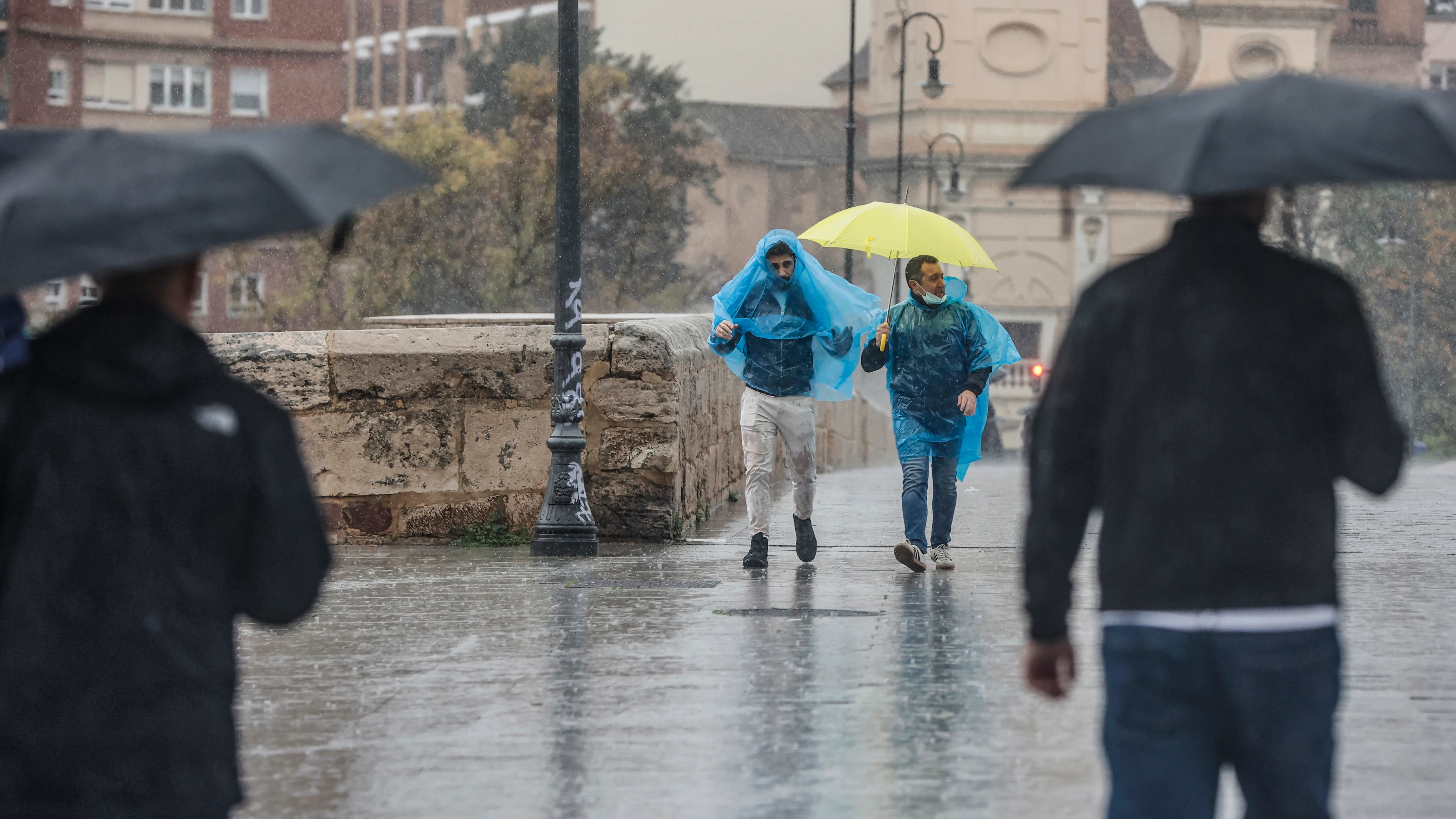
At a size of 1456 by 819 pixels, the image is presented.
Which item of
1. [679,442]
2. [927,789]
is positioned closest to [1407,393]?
[679,442]

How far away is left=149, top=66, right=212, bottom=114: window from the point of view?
218 ft

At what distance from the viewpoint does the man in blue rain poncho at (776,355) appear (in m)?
10.6

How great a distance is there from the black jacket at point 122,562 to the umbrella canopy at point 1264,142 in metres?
1.45

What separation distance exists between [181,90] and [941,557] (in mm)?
60997

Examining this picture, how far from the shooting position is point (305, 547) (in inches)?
130

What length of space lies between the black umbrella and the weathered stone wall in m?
8.38

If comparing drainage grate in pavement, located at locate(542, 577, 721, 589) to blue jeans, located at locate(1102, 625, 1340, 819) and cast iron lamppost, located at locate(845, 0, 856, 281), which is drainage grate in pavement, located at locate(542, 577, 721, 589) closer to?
blue jeans, located at locate(1102, 625, 1340, 819)

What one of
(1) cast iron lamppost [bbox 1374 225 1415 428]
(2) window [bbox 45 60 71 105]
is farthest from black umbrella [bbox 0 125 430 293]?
(2) window [bbox 45 60 71 105]

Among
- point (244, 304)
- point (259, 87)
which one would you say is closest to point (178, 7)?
point (259, 87)

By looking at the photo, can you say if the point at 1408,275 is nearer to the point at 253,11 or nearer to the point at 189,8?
the point at 253,11

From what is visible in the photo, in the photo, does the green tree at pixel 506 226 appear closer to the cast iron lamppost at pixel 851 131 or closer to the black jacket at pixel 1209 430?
the cast iron lamppost at pixel 851 131

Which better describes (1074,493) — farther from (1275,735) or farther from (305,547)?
(305,547)

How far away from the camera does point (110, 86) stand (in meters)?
65.4

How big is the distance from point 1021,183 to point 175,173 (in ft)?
4.76
